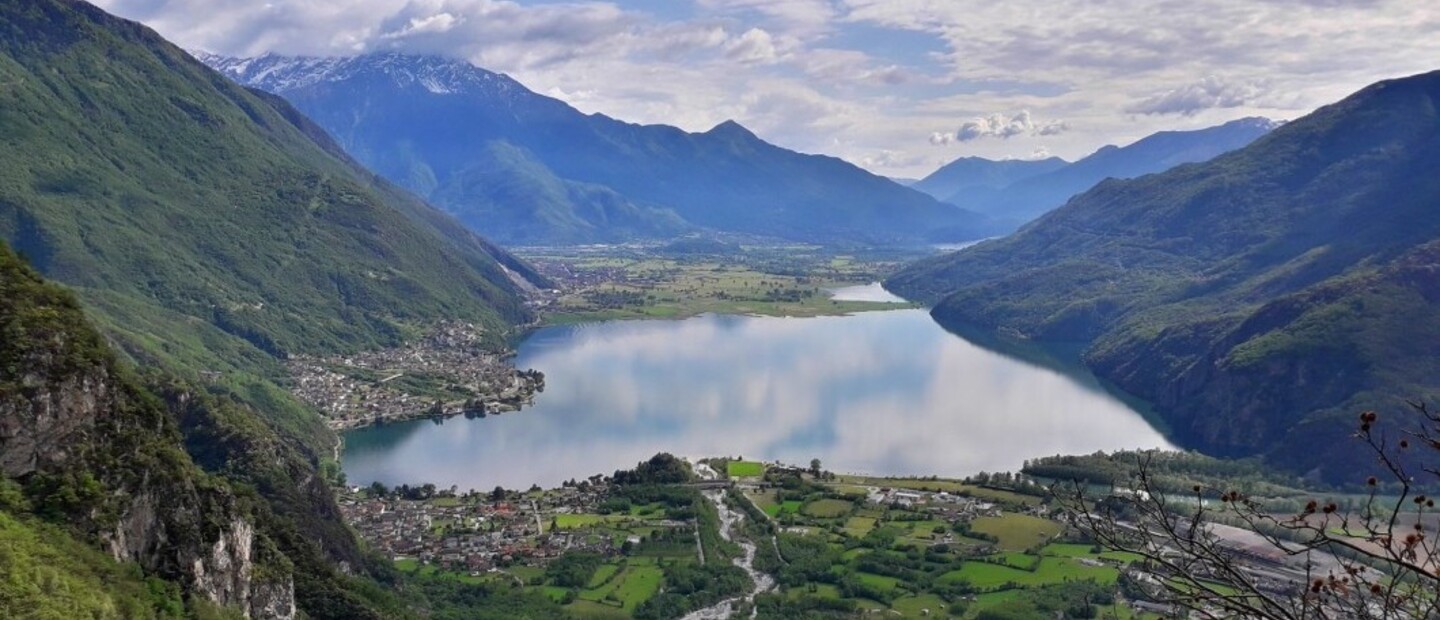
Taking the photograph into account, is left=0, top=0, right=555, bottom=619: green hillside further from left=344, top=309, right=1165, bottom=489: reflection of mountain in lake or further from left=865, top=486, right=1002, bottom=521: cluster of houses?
left=865, top=486, right=1002, bottom=521: cluster of houses

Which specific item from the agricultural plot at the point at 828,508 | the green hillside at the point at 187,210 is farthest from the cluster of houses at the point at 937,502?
the green hillside at the point at 187,210

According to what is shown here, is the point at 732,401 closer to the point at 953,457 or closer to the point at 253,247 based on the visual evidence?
the point at 953,457

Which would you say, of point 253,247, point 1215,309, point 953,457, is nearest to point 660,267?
point 253,247

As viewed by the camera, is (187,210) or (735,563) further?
(187,210)

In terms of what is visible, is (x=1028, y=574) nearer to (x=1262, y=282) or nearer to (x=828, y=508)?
(x=828, y=508)

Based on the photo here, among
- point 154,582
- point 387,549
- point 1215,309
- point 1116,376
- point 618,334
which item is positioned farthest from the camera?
point 618,334

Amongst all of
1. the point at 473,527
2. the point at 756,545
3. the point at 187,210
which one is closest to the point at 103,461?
the point at 473,527
